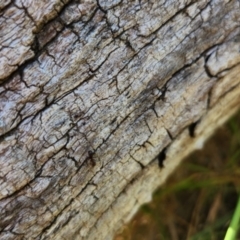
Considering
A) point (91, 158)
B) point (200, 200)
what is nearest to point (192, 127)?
point (91, 158)

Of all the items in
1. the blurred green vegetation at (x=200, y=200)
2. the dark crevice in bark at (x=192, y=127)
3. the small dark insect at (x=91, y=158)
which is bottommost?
the blurred green vegetation at (x=200, y=200)

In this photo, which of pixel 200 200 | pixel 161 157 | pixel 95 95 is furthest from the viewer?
pixel 200 200

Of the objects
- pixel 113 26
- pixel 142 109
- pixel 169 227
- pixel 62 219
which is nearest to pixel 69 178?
pixel 62 219

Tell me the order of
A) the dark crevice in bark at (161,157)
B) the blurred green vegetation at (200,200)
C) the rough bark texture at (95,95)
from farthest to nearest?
the blurred green vegetation at (200,200)
the dark crevice in bark at (161,157)
the rough bark texture at (95,95)

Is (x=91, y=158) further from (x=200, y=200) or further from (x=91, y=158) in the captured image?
(x=200, y=200)

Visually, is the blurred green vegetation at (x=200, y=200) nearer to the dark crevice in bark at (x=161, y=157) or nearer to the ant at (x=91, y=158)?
the dark crevice in bark at (x=161, y=157)

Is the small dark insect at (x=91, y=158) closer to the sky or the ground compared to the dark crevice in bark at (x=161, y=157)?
closer to the sky

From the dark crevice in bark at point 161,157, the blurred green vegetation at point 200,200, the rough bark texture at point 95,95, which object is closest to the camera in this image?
the rough bark texture at point 95,95

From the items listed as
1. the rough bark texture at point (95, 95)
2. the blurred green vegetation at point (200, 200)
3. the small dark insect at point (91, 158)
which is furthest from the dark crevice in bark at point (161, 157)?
the blurred green vegetation at point (200, 200)
